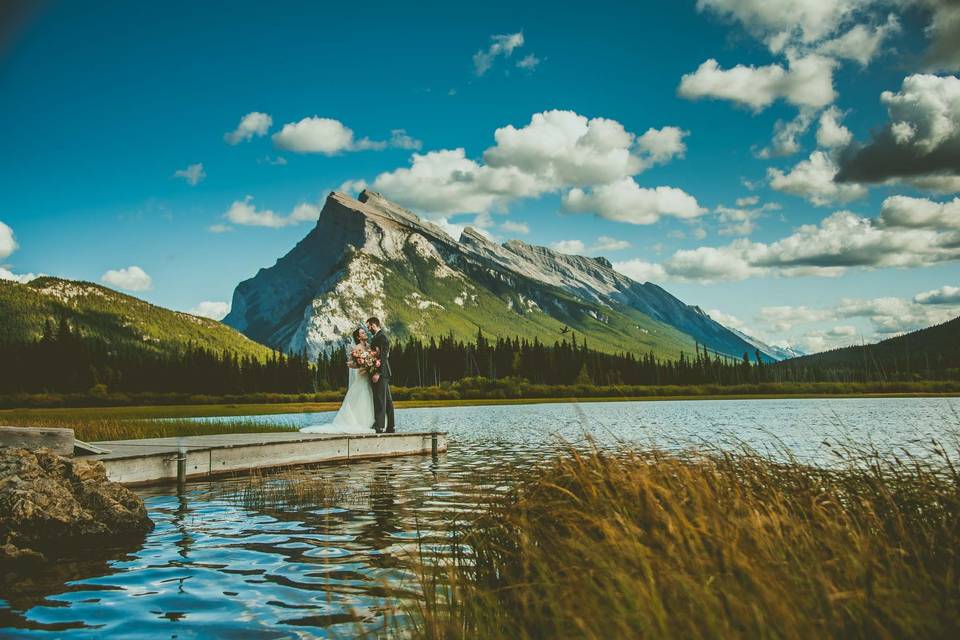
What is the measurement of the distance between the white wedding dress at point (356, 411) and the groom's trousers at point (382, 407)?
31cm

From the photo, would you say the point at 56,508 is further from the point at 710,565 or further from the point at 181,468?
the point at 710,565

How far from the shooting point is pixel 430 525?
37.6 feet

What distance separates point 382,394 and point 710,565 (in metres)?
19.8

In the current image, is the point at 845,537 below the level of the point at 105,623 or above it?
above

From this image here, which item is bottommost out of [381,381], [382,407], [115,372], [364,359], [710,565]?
[710,565]

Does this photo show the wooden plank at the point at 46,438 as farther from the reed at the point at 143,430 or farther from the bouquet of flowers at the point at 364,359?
the reed at the point at 143,430

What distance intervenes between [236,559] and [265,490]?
5955mm

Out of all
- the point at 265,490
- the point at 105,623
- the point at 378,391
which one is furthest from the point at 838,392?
the point at 105,623

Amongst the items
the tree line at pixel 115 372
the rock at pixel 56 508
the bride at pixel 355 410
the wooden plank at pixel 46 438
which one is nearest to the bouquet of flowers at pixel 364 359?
the bride at pixel 355 410

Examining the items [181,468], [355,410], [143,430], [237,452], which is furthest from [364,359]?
[143,430]

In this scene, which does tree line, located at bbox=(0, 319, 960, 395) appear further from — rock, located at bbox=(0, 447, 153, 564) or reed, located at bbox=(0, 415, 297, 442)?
rock, located at bbox=(0, 447, 153, 564)

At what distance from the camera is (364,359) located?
2233cm

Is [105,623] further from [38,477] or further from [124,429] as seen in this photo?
[124,429]

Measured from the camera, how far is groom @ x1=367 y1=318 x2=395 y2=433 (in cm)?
2198
